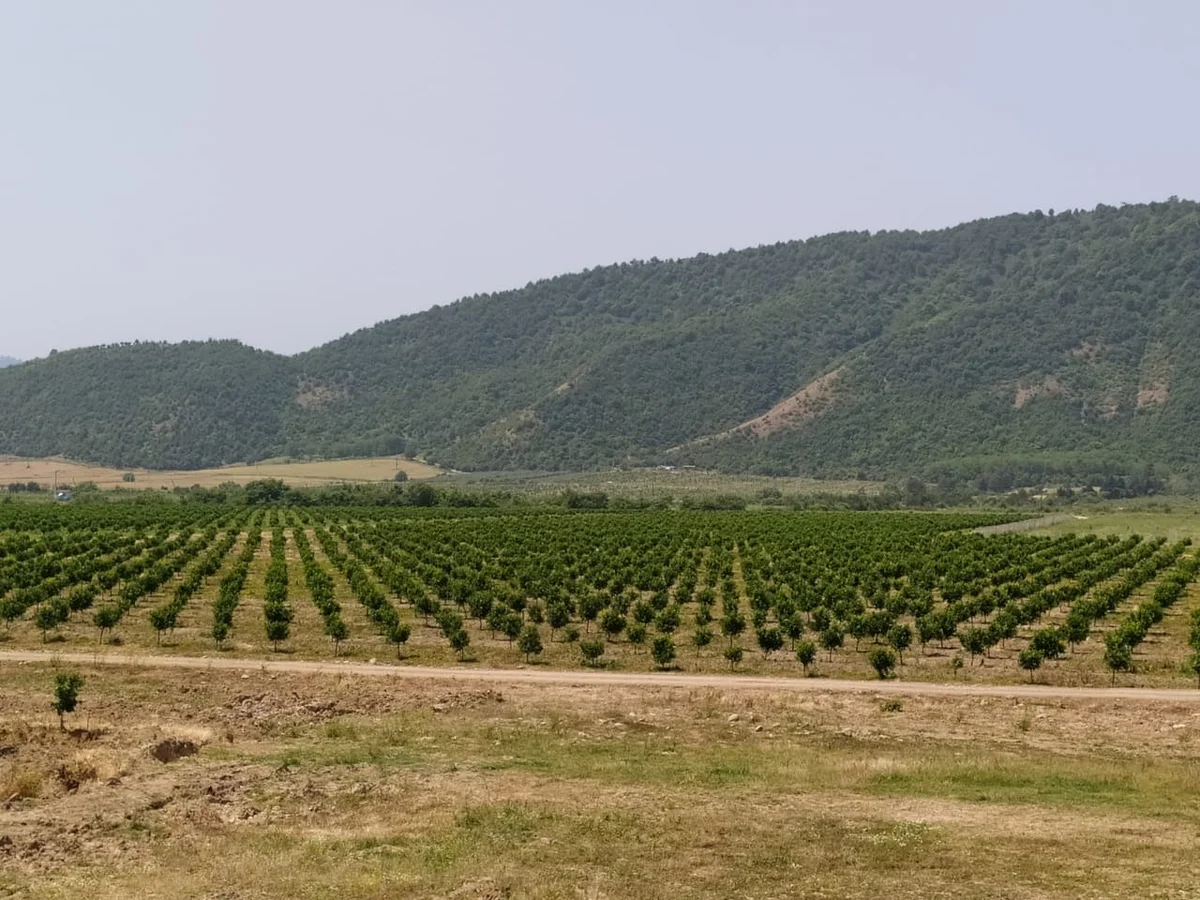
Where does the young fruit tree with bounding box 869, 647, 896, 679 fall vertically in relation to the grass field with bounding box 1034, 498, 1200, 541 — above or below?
below

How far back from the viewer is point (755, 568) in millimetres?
71312

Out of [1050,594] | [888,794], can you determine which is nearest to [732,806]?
[888,794]

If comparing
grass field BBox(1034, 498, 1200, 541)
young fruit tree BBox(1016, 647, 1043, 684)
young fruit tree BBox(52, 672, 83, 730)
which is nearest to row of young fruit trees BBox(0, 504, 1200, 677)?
young fruit tree BBox(1016, 647, 1043, 684)

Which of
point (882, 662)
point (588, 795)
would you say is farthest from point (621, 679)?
point (588, 795)

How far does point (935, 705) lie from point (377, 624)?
2371 centimetres

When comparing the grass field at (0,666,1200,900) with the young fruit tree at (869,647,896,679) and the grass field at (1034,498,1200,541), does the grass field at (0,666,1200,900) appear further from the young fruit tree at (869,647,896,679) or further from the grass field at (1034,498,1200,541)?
the grass field at (1034,498,1200,541)

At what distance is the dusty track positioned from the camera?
37812 mm

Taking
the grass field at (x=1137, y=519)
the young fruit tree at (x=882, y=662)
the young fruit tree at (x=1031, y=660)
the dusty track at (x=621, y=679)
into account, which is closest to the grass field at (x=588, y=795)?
the dusty track at (x=621, y=679)

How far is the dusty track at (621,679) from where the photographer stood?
3781 cm

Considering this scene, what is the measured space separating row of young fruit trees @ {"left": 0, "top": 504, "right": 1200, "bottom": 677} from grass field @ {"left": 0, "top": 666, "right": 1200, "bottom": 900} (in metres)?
Answer: 8.25

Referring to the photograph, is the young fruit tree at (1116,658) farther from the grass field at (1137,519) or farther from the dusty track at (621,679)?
the grass field at (1137,519)

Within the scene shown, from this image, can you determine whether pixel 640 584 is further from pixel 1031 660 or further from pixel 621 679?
pixel 1031 660

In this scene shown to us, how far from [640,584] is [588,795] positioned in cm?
3836

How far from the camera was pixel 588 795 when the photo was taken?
2548 centimetres
